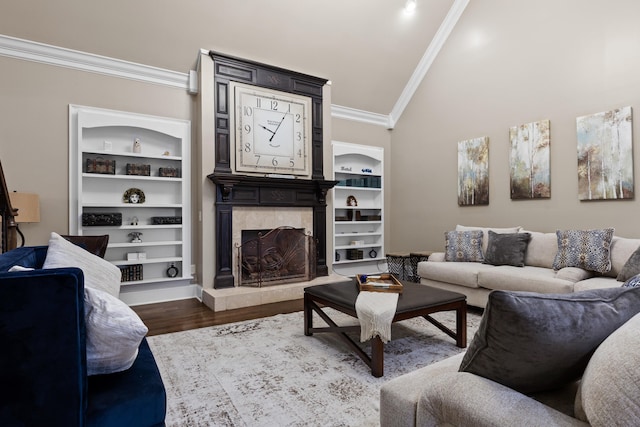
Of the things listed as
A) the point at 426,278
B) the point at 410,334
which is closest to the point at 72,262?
the point at 410,334

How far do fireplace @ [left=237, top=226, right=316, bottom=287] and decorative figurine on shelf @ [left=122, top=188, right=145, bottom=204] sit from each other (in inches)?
53.6

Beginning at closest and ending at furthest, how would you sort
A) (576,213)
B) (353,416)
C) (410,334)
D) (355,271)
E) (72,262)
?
(72,262) < (353,416) < (410,334) < (576,213) < (355,271)

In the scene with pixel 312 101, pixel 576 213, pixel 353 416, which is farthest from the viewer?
pixel 312 101

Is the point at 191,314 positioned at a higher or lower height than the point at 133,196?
lower

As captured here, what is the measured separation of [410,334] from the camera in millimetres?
3057

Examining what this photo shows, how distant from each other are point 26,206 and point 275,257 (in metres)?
2.79

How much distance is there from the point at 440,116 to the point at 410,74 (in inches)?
37.7

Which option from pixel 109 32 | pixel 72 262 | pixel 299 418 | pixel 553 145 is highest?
pixel 109 32

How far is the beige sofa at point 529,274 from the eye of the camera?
319 cm

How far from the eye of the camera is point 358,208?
6133mm

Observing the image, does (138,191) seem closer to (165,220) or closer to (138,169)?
(138,169)

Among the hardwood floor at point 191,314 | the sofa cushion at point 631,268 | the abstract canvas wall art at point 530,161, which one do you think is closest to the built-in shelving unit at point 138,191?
the hardwood floor at point 191,314

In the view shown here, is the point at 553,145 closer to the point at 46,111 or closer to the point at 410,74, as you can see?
the point at 410,74

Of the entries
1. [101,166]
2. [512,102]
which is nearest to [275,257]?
[101,166]
